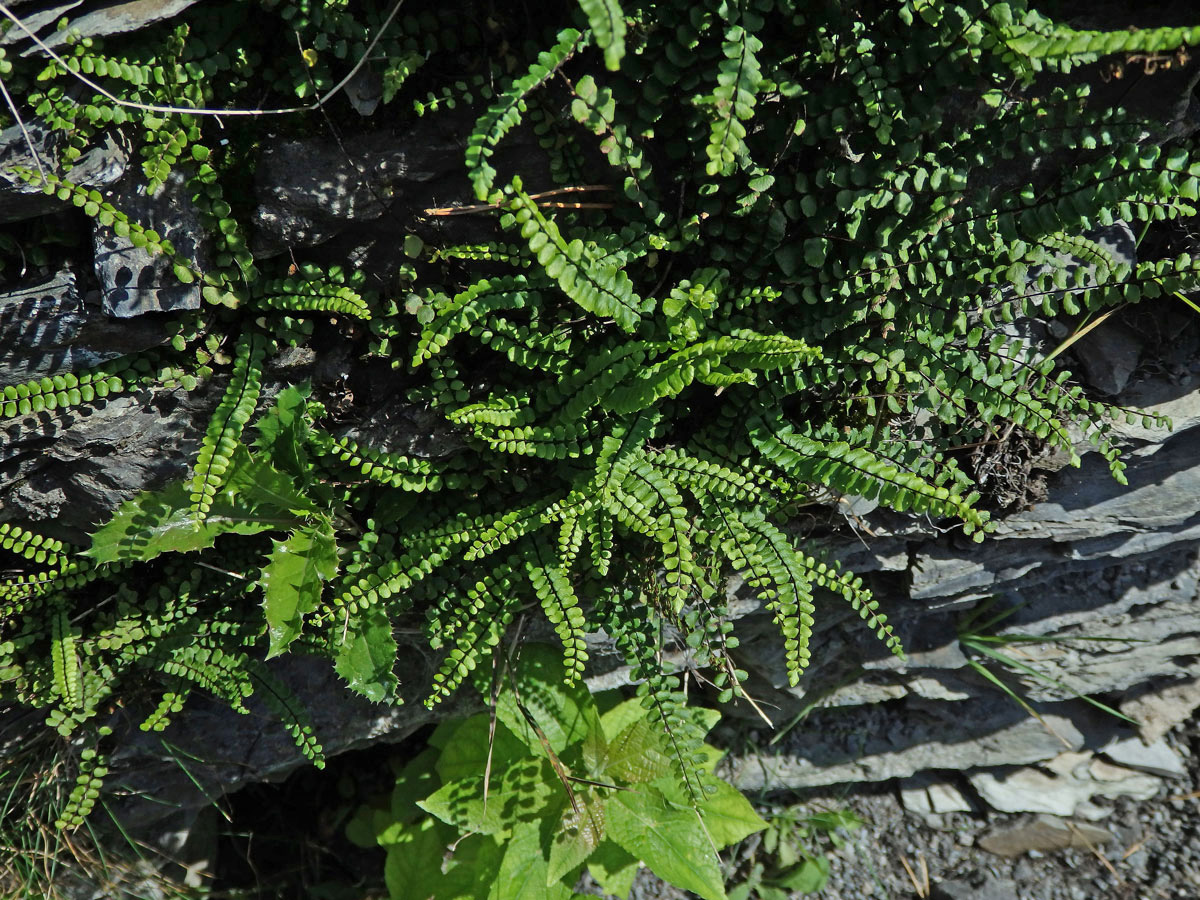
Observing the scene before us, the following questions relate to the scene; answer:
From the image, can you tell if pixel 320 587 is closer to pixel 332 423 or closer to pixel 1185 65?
pixel 332 423

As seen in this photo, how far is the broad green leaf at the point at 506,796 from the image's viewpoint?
396cm

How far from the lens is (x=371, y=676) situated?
131 inches

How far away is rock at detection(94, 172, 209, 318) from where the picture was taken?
9.32 feet

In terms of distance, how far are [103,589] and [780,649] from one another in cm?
340

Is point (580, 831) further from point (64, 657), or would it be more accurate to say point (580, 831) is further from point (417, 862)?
point (64, 657)

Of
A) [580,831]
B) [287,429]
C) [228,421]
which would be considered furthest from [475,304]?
[580,831]

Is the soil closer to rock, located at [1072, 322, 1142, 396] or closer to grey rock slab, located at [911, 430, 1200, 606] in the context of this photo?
grey rock slab, located at [911, 430, 1200, 606]

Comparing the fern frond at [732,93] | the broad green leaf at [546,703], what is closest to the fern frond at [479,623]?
the broad green leaf at [546,703]

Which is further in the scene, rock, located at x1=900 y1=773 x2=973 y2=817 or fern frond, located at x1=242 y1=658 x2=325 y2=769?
rock, located at x1=900 y1=773 x2=973 y2=817

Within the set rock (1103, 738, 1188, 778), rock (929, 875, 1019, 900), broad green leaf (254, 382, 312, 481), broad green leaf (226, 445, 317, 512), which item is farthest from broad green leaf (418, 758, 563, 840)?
rock (1103, 738, 1188, 778)

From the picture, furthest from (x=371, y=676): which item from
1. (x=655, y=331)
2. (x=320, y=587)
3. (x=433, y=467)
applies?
(x=655, y=331)

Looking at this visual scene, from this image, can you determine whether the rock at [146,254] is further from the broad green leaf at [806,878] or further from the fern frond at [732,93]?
the broad green leaf at [806,878]

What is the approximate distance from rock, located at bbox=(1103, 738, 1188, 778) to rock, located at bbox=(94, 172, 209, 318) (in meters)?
6.36

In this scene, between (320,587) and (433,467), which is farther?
(433,467)
